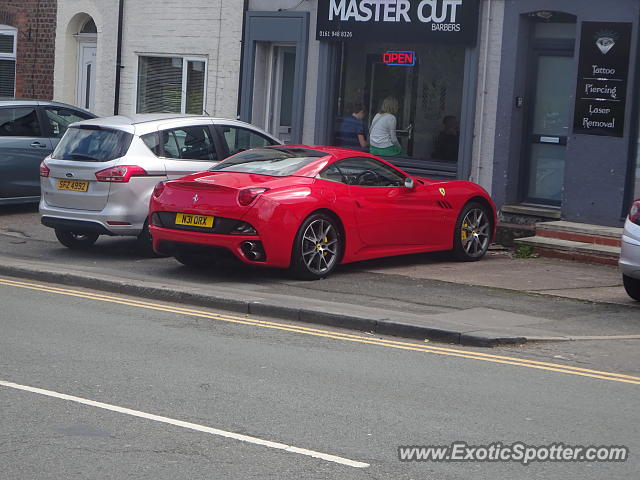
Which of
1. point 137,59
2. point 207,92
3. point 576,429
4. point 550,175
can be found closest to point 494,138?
point 550,175

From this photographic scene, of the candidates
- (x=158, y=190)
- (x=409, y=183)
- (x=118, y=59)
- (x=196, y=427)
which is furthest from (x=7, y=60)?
(x=196, y=427)

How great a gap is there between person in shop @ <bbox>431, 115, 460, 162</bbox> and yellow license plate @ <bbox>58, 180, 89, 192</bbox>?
6725 millimetres

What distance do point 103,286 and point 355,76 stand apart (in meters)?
8.81

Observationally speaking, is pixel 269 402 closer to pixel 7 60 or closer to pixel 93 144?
pixel 93 144

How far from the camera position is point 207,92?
21.8 m

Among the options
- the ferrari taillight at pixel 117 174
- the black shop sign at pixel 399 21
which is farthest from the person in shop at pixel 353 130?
the ferrari taillight at pixel 117 174

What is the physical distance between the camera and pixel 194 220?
12516mm

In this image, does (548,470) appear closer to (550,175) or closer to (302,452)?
(302,452)

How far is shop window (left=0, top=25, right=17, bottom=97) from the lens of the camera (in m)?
25.3

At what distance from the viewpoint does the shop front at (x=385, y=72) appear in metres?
18.1

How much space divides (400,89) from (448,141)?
137 cm

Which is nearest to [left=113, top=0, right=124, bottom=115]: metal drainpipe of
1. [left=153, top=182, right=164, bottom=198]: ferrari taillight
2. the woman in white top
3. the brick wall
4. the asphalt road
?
the brick wall

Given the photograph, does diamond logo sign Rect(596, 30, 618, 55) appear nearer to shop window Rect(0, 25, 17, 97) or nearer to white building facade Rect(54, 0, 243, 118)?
white building facade Rect(54, 0, 243, 118)

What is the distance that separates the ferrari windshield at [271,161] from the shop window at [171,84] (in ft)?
27.8
